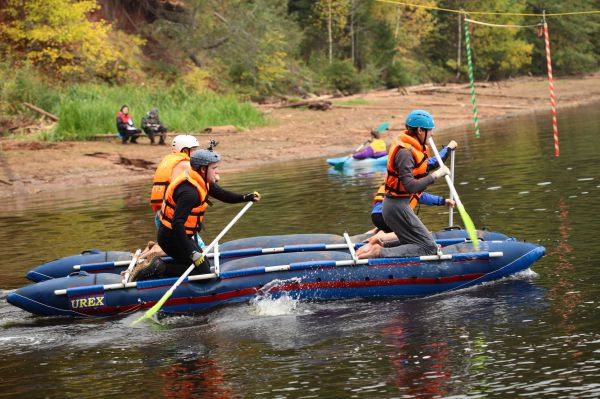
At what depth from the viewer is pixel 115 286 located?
10.7 metres

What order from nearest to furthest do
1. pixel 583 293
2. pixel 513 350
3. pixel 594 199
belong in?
pixel 513 350, pixel 583 293, pixel 594 199

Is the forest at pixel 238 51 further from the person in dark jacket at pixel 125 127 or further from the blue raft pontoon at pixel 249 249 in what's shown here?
the blue raft pontoon at pixel 249 249

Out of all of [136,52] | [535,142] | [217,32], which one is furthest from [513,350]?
[217,32]

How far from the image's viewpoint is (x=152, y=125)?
2812 cm

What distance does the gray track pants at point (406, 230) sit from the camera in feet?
34.9

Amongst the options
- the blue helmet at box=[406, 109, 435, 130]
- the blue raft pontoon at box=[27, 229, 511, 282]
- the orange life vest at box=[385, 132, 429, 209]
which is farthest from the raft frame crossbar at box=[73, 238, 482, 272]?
the blue helmet at box=[406, 109, 435, 130]

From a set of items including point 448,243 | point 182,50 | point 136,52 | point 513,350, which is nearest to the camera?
point 513,350

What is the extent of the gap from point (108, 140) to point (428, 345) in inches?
852

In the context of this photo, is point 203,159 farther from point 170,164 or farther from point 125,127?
point 125,127

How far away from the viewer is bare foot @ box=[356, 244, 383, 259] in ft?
35.6

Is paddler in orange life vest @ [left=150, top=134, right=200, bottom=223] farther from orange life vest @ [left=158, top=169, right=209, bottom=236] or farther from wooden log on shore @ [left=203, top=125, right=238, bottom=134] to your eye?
wooden log on shore @ [left=203, top=125, right=238, bottom=134]

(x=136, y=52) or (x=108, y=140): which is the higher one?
(x=136, y=52)

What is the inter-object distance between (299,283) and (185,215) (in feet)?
5.08

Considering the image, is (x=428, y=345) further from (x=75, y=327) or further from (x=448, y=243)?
(x=75, y=327)
